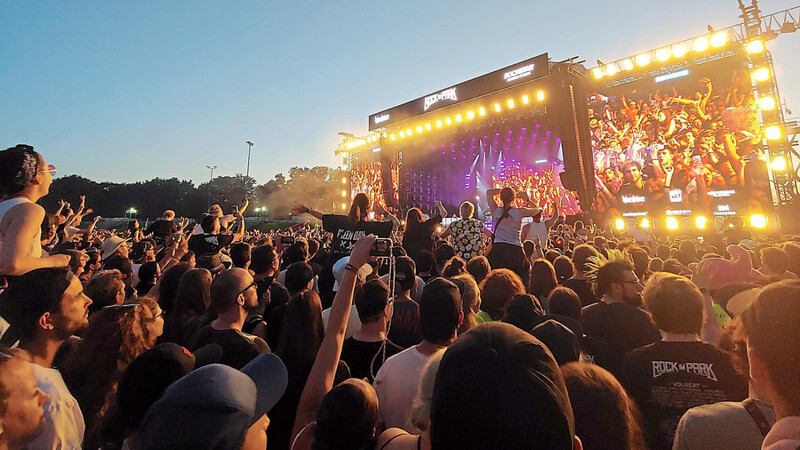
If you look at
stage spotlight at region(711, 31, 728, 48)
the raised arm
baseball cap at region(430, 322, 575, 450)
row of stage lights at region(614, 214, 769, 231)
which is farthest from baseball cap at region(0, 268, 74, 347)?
stage spotlight at region(711, 31, 728, 48)

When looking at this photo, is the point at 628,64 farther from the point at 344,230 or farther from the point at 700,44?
the point at 344,230

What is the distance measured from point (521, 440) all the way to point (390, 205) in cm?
3121

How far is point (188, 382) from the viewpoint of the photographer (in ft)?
3.66

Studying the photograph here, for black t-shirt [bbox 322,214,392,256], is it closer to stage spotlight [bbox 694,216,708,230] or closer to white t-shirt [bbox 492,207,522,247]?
white t-shirt [bbox 492,207,522,247]

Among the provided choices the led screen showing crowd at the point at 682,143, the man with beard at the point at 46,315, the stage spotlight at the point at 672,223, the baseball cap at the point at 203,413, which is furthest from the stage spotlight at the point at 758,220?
the man with beard at the point at 46,315

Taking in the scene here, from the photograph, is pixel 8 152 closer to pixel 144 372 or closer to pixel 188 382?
pixel 144 372

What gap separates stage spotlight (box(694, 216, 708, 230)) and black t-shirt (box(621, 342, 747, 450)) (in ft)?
64.5

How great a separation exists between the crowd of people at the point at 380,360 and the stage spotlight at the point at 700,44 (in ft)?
58.5

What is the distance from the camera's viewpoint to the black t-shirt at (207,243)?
19.2 ft

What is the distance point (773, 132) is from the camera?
16.4 meters

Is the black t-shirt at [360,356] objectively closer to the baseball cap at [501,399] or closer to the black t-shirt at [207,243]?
the baseball cap at [501,399]

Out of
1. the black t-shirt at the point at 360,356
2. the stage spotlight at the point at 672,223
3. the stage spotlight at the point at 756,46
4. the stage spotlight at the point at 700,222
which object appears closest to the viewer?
the black t-shirt at the point at 360,356

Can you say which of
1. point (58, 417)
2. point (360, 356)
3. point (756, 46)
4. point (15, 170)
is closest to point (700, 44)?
point (756, 46)

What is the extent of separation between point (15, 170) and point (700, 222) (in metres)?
22.4
